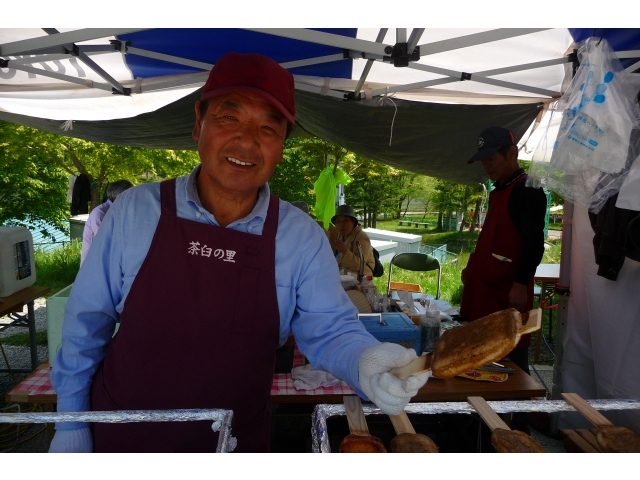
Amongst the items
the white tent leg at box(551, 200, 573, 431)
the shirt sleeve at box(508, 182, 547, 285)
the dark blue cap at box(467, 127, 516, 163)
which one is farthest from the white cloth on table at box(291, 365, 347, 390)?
the white tent leg at box(551, 200, 573, 431)

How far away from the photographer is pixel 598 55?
253 cm

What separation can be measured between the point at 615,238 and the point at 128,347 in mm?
2604

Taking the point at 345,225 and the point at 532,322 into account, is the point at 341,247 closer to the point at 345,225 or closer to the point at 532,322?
the point at 345,225

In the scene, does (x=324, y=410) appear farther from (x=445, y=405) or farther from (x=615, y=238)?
(x=615, y=238)

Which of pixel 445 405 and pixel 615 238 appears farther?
pixel 615 238

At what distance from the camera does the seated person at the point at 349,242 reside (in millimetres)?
5891

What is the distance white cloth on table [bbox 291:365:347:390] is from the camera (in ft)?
8.13

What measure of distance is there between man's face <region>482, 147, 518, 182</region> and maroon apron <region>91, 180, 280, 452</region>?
2.51m

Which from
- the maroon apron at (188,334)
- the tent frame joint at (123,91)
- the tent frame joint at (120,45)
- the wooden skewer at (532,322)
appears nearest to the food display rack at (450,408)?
the wooden skewer at (532,322)

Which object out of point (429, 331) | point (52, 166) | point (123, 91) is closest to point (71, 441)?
point (429, 331)

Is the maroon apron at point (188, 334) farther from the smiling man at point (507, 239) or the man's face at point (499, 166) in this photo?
the man's face at point (499, 166)

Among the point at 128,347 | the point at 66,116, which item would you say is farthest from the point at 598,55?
the point at 66,116

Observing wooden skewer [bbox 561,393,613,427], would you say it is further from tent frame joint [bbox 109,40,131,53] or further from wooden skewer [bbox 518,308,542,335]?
tent frame joint [bbox 109,40,131,53]

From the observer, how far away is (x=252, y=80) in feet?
4.75
